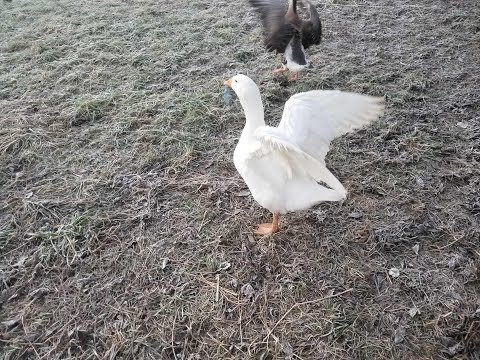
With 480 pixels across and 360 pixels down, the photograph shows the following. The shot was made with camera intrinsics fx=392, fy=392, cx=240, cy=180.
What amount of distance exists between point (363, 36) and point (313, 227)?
9.25ft

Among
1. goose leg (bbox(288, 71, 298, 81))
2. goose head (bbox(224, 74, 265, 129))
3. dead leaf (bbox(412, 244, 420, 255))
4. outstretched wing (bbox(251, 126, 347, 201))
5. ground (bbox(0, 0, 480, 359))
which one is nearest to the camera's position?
outstretched wing (bbox(251, 126, 347, 201))

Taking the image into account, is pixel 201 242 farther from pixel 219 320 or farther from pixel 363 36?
pixel 363 36

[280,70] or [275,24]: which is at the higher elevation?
[275,24]

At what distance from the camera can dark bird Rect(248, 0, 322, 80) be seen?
369cm

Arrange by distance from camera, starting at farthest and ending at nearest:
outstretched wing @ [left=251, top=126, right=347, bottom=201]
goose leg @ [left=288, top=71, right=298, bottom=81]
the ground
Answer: goose leg @ [left=288, top=71, right=298, bottom=81] → the ground → outstretched wing @ [left=251, top=126, right=347, bottom=201]

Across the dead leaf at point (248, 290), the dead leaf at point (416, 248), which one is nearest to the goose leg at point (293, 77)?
the dead leaf at point (416, 248)

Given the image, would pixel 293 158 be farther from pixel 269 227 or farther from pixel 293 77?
pixel 293 77

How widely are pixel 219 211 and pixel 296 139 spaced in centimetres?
84

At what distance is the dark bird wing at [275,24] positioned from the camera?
12.2 feet

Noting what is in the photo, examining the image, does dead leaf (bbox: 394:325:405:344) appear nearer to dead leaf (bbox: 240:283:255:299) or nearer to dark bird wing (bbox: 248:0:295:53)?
dead leaf (bbox: 240:283:255:299)

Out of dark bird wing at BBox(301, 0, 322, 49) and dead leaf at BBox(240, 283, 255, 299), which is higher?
dark bird wing at BBox(301, 0, 322, 49)

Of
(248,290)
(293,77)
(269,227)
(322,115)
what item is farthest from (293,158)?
(293,77)

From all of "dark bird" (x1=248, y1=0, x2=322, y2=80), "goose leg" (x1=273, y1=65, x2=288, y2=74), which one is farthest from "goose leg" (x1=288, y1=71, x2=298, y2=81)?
"goose leg" (x1=273, y1=65, x2=288, y2=74)

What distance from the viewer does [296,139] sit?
2.13 meters
